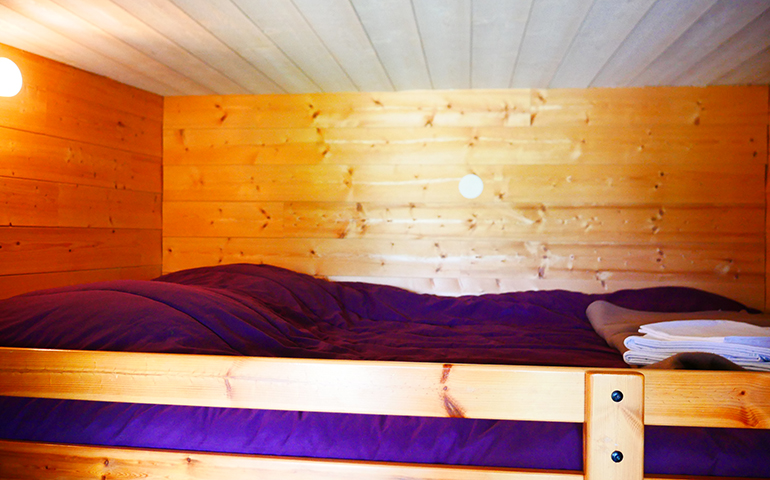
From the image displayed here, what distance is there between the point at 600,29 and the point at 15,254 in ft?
7.33

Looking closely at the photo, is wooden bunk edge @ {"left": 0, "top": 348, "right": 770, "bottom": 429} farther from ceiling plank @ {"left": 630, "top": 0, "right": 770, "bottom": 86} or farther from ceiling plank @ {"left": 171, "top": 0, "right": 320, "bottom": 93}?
ceiling plank @ {"left": 630, "top": 0, "right": 770, "bottom": 86}

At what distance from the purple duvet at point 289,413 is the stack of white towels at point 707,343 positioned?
6.1 inches

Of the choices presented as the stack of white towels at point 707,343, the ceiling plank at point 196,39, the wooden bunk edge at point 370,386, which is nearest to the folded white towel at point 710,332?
the stack of white towels at point 707,343

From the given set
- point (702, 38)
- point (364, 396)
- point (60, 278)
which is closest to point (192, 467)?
point (364, 396)

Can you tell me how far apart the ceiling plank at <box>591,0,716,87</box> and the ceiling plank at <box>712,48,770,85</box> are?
0.38 meters

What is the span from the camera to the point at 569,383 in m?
0.89

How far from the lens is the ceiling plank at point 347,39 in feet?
5.18

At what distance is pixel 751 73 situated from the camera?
2170 mm

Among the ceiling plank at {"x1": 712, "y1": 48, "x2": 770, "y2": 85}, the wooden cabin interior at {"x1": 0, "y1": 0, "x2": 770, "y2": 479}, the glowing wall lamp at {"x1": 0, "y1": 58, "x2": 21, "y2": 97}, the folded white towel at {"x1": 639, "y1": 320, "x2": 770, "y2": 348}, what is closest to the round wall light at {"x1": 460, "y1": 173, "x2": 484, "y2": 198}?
the wooden cabin interior at {"x1": 0, "y1": 0, "x2": 770, "y2": 479}

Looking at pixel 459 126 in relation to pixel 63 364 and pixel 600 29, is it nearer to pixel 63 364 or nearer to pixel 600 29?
pixel 600 29

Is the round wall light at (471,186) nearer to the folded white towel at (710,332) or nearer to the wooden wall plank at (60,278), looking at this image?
the folded white towel at (710,332)

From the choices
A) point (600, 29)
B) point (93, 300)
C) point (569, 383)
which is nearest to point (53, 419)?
point (93, 300)

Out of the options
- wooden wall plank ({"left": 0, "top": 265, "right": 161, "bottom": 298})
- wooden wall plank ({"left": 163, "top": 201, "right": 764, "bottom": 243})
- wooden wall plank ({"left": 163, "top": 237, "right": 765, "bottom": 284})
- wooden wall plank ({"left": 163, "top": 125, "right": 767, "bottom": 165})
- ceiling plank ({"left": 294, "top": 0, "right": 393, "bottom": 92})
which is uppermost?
ceiling plank ({"left": 294, "top": 0, "right": 393, "bottom": 92})

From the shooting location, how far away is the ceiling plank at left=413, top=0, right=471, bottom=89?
1.56 meters
